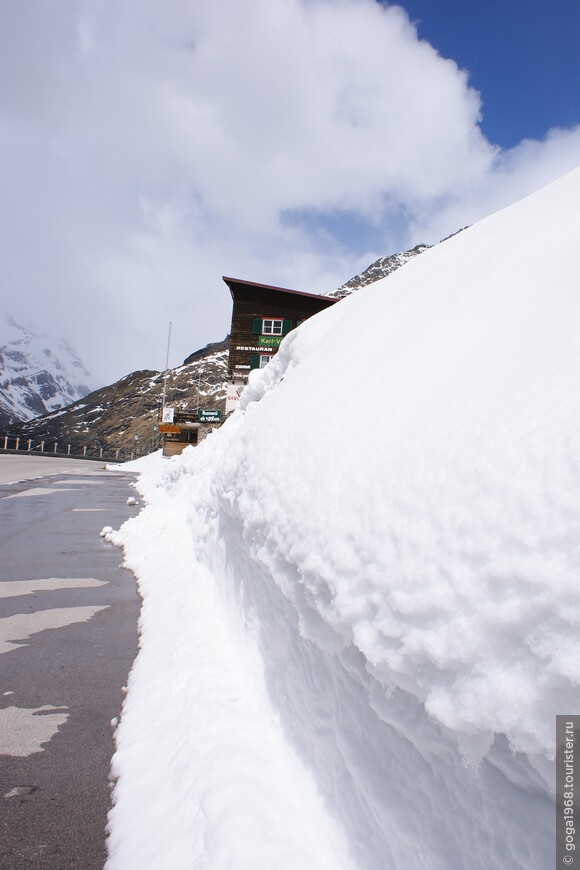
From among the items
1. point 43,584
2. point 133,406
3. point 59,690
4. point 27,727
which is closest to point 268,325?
point 43,584

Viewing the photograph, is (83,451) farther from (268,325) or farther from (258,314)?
(268,325)

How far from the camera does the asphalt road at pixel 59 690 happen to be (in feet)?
6.15

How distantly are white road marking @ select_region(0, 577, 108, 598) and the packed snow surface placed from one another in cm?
202

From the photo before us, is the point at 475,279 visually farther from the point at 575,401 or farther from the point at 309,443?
the point at 575,401

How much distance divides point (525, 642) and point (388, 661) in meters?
0.43

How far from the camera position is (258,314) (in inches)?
1107

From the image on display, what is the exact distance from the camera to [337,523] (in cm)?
188

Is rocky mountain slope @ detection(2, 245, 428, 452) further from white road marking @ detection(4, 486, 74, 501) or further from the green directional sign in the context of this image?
white road marking @ detection(4, 486, 74, 501)

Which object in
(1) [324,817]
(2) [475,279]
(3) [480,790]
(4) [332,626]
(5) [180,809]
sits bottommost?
(5) [180,809]

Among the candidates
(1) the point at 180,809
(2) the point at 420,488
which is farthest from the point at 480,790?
(1) the point at 180,809

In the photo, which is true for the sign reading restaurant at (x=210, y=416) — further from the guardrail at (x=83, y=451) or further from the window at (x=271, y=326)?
the guardrail at (x=83, y=451)

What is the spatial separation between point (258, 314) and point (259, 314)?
0.20 feet

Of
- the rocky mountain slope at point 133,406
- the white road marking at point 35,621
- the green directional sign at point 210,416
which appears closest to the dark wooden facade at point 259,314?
the green directional sign at point 210,416

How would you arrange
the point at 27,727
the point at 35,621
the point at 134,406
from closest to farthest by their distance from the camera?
the point at 27,727 → the point at 35,621 → the point at 134,406
